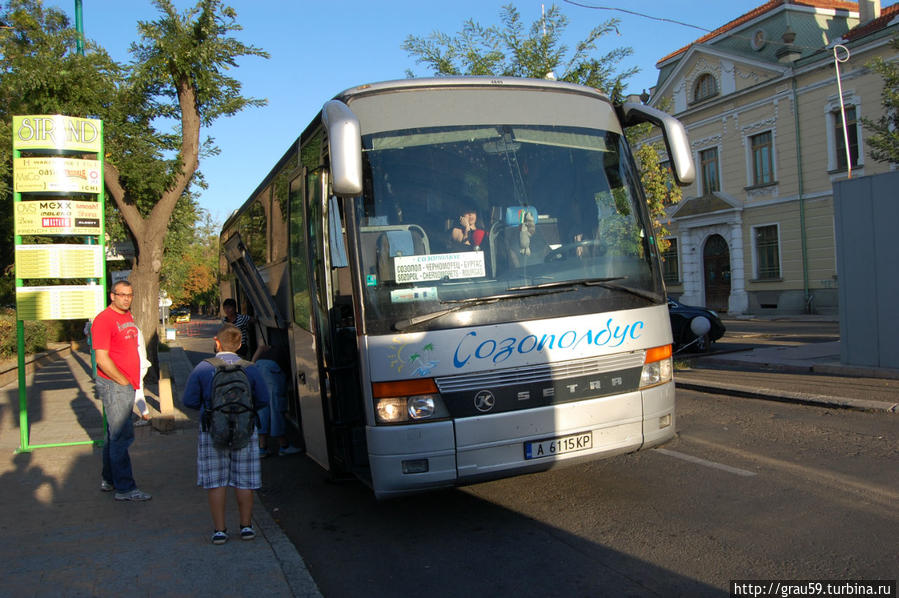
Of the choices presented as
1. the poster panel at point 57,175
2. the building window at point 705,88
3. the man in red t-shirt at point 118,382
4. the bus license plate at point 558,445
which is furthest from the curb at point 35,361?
the building window at point 705,88

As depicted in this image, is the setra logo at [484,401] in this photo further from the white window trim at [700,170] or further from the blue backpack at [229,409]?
the white window trim at [700,170]

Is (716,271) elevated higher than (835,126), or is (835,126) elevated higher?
(835,126)

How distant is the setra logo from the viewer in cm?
470

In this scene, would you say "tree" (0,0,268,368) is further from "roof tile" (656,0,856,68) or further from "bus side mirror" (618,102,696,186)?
"roof tile" (656,0,856,68)

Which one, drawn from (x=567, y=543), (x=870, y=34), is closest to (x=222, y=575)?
(x=567, y=543)

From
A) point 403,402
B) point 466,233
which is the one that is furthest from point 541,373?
point 466,233

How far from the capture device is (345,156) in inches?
177

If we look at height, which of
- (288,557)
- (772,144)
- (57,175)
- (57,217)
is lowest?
(288,557)

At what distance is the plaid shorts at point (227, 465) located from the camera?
497 cm

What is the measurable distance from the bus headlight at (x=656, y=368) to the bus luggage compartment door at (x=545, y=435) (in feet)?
0.50

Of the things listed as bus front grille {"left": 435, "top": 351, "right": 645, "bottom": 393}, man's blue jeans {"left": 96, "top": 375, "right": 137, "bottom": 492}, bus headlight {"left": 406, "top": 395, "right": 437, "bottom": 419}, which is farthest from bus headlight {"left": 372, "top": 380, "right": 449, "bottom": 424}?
man's blue jeans {"left": 96, "top": 375, "right": 137, "bottom": 492}

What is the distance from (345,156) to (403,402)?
160 cm

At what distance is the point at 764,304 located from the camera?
31.8 m

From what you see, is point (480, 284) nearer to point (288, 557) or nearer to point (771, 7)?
point (288, 557)
